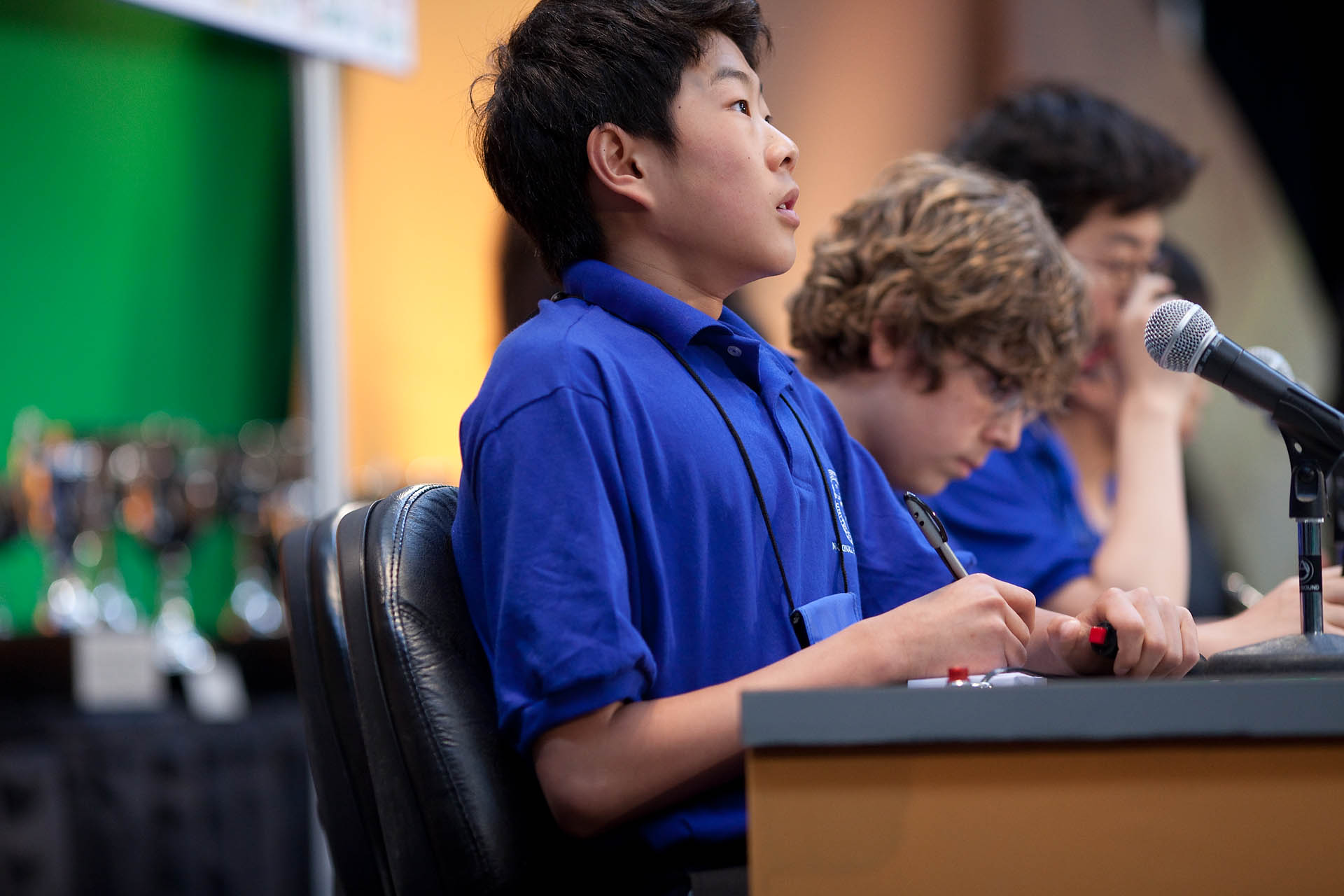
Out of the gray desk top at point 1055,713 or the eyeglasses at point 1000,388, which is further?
the eyeglasses at point 1000,388

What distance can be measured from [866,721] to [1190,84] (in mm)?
3836

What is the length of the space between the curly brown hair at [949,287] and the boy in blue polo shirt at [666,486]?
1.11 feet

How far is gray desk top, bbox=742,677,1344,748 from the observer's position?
625 mm

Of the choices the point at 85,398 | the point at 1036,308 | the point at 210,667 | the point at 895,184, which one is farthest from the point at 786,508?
the point at 85,398

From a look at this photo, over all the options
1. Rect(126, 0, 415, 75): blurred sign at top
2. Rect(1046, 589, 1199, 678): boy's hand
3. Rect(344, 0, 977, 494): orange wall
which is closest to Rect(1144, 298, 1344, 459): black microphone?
Rect(1046, 589, 1199, 678): boy's hand

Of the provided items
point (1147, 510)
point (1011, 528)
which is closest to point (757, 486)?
point (1011, 528)

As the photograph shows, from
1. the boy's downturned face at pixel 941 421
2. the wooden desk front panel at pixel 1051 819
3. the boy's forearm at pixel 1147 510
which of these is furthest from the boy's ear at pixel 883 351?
the wooden desk front panel at pixel 1051 819

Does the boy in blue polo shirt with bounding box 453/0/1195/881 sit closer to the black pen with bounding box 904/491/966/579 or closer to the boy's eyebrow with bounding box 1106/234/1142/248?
the black pen with bounding box 904/491/966/579

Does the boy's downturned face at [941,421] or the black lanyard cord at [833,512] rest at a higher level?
the boy's downturned face at [941,421]

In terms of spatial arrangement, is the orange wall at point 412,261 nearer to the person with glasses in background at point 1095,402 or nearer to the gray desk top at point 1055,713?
the person with glasses in background at point 1095,402

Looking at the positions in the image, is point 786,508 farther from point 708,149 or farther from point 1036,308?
point 1036,308

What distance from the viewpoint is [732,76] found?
3.42 ft

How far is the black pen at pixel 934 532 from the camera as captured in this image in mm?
1068

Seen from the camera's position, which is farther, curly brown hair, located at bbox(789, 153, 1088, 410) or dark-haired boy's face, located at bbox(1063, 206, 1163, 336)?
dark-haired boy's face, located at bbox(1063, 206, 1163, 336)
